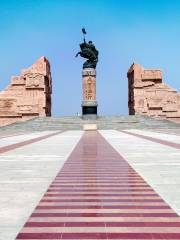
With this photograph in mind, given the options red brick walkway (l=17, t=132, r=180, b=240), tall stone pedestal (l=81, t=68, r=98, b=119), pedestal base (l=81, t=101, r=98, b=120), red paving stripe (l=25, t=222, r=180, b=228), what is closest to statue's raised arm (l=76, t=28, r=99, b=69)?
tall stone pedestal (l=81, t=68, r=98, b=119)

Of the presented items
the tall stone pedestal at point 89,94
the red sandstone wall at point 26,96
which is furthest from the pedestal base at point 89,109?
the red sandstone wall at point 26,96

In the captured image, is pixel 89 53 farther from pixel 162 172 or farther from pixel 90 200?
pixel 90 200

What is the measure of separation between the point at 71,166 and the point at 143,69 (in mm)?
44270

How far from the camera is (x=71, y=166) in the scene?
27.7 feet

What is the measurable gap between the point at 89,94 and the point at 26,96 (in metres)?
10.4

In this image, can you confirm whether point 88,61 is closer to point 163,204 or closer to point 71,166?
point 71,166

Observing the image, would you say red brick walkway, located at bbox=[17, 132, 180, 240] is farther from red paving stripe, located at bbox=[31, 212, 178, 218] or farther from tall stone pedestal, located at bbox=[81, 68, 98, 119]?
tall stone pedestal, located at bbox=[81, 68, 98, 119]

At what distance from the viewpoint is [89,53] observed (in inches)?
1777

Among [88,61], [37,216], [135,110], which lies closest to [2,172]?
[37,216]

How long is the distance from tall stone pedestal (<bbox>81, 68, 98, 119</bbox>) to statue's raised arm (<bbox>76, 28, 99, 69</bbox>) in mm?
764

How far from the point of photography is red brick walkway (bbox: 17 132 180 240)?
373 cm

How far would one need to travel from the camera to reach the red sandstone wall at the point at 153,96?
5019 centimetres

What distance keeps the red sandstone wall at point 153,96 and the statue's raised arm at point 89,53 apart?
25.2 feet

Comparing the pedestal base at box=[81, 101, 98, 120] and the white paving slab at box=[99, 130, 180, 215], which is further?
the pedestal base at box=[81, 101, 98, 120]
